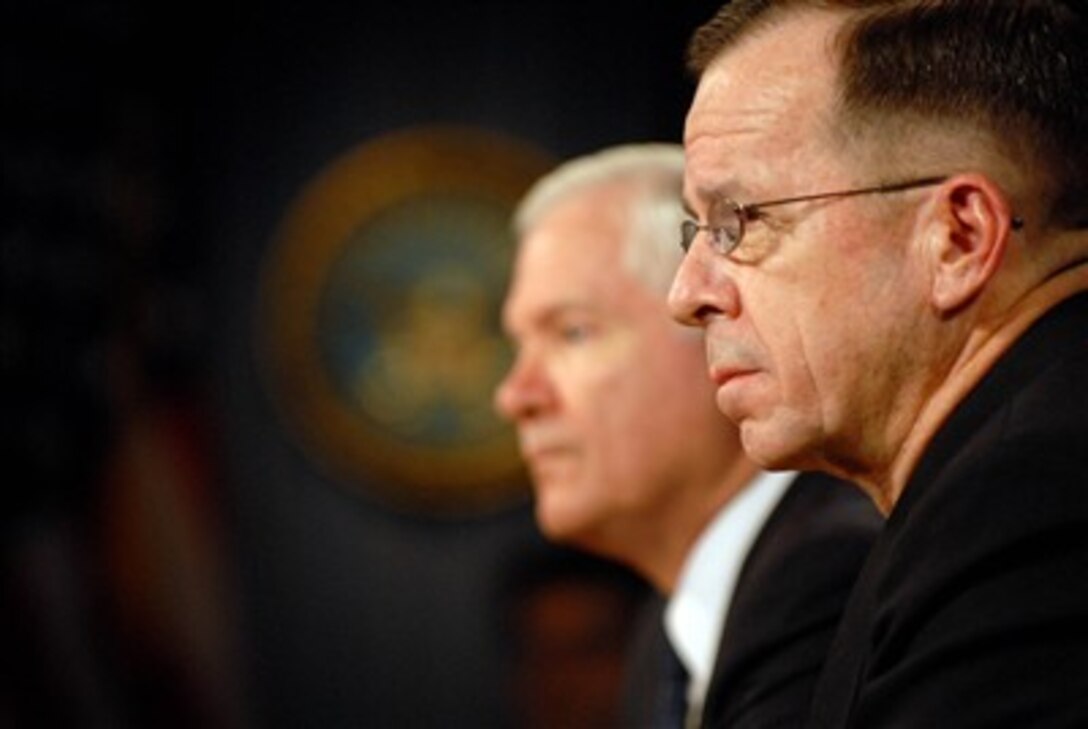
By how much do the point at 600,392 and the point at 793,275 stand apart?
5.48 feet

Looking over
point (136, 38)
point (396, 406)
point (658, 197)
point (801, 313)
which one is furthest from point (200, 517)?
point (801, 313)

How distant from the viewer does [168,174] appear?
7336 millimetres

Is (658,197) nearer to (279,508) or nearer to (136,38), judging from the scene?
(136,38)

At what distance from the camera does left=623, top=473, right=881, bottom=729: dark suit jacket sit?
2291 mm

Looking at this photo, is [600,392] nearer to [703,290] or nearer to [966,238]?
[703,290]

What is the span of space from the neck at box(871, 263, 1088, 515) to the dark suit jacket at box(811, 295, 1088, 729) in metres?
0.02

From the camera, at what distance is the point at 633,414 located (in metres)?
3.66

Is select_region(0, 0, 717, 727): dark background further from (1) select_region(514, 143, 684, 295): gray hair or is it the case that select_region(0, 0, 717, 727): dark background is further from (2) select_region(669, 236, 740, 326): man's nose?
(2) select_region(669, 236, 740, 326): man's nose

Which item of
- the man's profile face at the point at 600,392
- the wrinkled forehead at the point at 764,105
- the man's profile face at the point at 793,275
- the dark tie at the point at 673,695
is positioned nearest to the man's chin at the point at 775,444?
the man's profile face at the point at 793,275

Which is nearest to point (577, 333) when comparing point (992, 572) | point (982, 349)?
point (982, 349)

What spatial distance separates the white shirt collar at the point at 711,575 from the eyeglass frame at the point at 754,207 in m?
1.14

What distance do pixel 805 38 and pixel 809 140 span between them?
0.09 metres

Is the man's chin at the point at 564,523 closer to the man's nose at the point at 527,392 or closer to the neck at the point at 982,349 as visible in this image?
the man's nose at the point at 527,392

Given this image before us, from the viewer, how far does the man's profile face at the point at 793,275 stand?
2.01 metres
